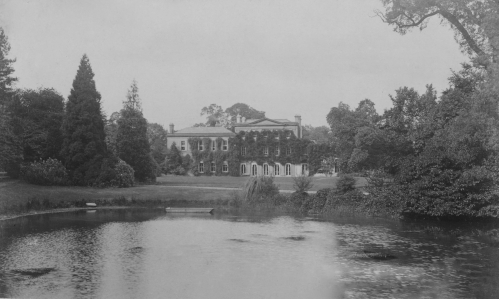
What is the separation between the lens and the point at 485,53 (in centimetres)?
1028

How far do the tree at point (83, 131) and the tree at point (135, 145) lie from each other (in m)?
2.86

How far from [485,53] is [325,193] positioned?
1134cm

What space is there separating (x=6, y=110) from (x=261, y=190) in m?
12.2

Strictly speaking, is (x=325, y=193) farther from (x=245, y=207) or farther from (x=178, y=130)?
(x=178, y=130)

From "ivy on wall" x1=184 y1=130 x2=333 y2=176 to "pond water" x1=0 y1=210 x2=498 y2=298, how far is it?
1334cm

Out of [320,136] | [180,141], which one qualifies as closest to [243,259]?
[180,141]

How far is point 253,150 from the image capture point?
31422mm

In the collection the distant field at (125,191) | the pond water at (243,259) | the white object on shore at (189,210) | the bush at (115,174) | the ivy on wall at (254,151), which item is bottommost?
the pond water at (243,259)

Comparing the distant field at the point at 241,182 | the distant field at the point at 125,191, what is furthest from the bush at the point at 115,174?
the distant field at the point at 241,182

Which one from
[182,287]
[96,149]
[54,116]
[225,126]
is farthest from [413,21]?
[225,126]

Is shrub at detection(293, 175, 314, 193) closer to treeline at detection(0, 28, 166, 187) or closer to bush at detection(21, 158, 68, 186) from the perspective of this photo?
treeline at detection(0, 28, 166, 187)

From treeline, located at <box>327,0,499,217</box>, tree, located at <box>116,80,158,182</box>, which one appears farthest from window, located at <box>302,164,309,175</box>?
tree, located at <box>116,80,158,182</box>

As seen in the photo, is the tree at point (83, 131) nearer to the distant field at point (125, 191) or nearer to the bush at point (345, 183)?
the distant field at point (125, 191)

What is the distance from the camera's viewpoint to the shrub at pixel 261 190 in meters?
21.4
